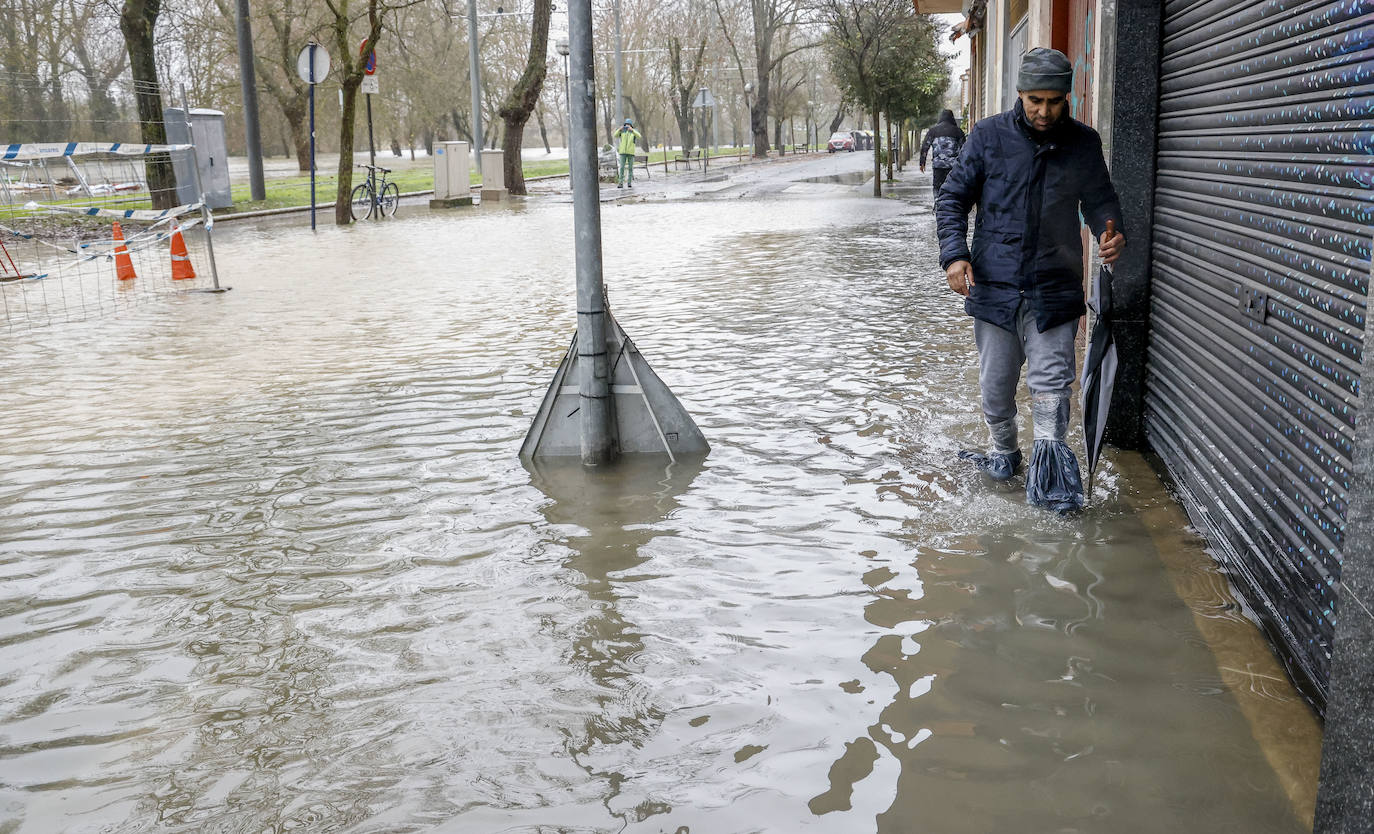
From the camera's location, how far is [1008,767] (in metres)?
3.06

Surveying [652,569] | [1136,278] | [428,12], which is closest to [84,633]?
[652,569]

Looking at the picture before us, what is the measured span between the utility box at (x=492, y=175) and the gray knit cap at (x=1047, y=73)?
25426 mm

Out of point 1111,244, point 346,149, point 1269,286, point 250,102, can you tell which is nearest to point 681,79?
point 250,102

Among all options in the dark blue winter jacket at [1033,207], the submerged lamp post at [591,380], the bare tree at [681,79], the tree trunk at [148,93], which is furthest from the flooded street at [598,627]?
the bare tree at [681,79]

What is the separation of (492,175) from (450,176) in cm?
263

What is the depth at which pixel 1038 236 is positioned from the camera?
5.07 metres

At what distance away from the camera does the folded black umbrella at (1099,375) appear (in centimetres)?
514

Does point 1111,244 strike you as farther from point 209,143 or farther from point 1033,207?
point 209,143

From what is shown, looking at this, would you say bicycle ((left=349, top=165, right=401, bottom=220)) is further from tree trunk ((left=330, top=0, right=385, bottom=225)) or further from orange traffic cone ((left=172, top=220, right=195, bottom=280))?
orange traffic cone ((left=172, top=220, right=195, bottom=280))

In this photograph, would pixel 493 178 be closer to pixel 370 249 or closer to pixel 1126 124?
pixel 370 249

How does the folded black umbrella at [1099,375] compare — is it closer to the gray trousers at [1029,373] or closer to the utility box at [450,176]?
the gray trousers at [1029,373]

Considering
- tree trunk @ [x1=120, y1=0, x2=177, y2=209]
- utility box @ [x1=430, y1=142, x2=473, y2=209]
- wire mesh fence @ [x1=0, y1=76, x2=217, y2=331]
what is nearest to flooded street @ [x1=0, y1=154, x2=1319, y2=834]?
wire mesh fence @ [x1=0, y1=76, x2=217, y2=331]

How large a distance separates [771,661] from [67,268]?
14.2m

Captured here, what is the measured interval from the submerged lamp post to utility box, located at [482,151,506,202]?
24.2 m
